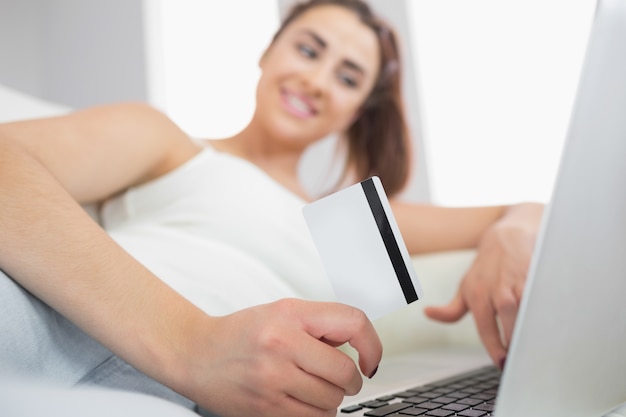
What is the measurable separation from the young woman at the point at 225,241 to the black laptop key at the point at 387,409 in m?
0.04

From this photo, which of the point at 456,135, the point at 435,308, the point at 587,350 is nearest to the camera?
the point at 587,350

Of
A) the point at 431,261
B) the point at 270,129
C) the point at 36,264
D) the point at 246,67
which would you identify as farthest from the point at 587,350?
the point at 246,67

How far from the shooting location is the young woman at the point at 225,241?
0.51 m

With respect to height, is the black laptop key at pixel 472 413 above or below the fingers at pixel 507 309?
above

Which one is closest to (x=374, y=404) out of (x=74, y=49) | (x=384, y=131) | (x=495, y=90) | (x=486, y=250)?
(x=486, y=250)

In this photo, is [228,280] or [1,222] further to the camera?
[228,280]

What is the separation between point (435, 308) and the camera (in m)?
0.94

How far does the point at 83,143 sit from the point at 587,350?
664 millimetres

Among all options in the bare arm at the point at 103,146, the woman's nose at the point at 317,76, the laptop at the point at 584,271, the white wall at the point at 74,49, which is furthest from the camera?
the white wall at the point at 74,49

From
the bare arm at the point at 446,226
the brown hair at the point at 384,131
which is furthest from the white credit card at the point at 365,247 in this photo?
the brown hair at the point at 384,131

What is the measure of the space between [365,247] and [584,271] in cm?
17

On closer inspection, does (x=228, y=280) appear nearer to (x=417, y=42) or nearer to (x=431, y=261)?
(x=431, y=261)

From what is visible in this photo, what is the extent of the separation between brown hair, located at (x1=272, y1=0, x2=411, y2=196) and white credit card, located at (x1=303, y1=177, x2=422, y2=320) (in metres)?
1.13

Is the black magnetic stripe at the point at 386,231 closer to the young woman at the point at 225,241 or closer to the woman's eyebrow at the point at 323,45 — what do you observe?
the young woman at the point at 225,241
